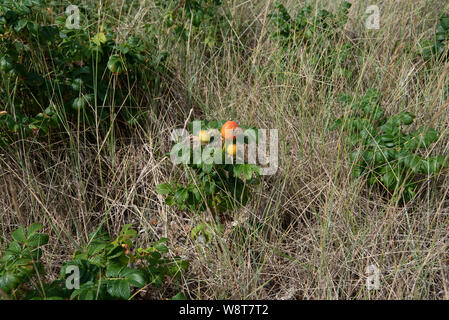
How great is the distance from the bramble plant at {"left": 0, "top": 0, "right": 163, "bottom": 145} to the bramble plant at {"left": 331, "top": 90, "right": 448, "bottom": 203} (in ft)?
4.37

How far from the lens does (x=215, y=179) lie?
1970mm

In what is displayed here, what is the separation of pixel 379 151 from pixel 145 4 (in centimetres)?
233

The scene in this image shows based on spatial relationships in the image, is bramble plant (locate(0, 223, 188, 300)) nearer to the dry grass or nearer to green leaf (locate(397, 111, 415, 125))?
the dry grass

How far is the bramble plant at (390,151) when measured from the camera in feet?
6.73

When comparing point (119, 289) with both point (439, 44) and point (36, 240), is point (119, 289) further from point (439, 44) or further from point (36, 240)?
point (439, 44)

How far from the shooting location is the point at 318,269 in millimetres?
1894

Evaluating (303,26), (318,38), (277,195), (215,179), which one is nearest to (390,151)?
(277,195)

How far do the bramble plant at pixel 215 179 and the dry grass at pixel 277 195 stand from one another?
0.17 metres

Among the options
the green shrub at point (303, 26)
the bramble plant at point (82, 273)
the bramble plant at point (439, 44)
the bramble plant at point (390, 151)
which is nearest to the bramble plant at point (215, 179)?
the bramble plant at point (82, 273)

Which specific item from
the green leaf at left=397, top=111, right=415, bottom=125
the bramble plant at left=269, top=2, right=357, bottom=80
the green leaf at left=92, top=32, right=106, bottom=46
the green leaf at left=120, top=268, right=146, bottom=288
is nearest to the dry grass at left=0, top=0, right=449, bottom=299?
the bramble plant at left=269, top=2, right=357, bottom=80

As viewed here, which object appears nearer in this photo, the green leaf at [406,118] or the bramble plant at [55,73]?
the green leaf at [406,118]

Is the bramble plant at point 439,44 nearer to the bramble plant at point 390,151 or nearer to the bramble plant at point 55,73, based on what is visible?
the bramble plant at point 390,151
